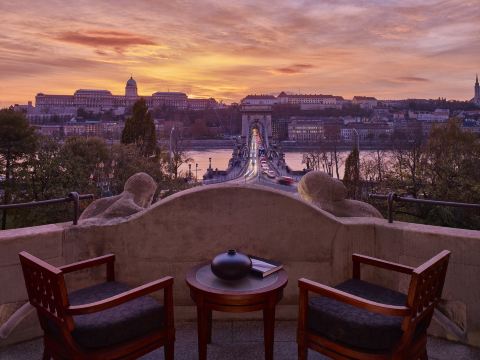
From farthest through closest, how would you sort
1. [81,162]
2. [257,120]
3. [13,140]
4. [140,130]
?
[257,120]
[140,130]
[13,140]
[81,162]

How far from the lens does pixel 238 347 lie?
9.48 feet

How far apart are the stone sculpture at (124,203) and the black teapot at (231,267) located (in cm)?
107

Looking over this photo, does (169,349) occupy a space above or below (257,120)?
below

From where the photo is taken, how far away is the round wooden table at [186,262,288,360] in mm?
2285

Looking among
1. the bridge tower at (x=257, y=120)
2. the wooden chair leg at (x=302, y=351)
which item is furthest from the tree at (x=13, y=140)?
the bridge tower at (x=257, y=120)

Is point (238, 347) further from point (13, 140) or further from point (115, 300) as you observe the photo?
point (13, 140)

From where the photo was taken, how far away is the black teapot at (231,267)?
7.81ft

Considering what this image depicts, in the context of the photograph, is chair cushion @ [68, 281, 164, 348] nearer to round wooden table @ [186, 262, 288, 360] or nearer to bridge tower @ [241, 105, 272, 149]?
round wooden table @ [186, 262, 288, 360]

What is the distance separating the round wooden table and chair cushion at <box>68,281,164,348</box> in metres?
0.22

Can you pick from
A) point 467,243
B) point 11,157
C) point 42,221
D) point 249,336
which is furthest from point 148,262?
point 11,157

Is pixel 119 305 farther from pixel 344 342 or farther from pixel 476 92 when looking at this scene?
pixel 476 92

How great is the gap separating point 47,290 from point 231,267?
853 mm

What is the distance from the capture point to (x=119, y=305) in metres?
2.26

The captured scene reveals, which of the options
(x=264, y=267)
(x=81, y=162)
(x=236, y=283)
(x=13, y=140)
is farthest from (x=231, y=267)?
(x=13, y=140)
